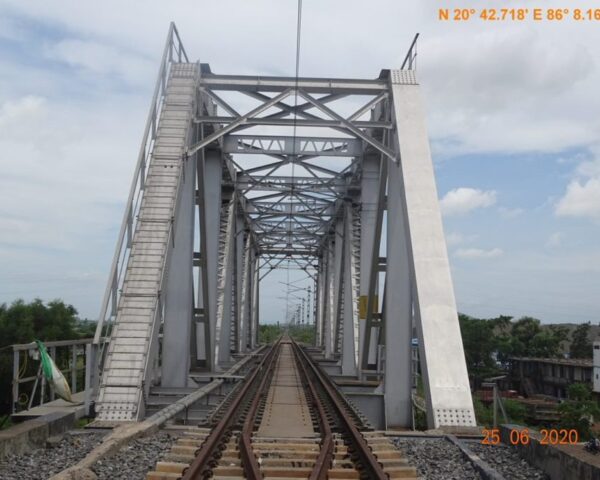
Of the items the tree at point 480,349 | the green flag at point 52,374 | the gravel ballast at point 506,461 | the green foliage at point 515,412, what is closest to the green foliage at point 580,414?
the green foliage at point 515,412

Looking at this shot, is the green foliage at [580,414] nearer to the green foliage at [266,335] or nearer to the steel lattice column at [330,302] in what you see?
the steel lattice column at [330,302]

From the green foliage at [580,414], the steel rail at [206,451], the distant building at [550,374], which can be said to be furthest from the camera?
the distant building at [550,374]

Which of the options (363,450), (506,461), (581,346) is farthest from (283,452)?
(581,346)

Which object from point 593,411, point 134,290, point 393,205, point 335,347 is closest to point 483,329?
point 593,411

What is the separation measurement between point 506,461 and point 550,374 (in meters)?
47.2

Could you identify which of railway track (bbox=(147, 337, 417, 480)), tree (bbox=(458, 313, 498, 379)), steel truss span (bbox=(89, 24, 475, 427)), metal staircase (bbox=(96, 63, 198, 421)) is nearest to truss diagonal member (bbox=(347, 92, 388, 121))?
steel truss span (bbox=(89, 24, 475, 427))

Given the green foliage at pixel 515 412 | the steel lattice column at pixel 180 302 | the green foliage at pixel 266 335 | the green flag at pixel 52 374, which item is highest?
the green foliage at pixel 266 335

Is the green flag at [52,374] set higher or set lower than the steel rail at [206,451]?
higher

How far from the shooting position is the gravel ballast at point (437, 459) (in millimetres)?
5875

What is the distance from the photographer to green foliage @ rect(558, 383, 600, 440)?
32.0 metres

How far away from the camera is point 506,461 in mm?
6340

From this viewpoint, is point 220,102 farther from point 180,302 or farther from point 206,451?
point 206,451

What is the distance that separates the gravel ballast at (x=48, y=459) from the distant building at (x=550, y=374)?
4053cm

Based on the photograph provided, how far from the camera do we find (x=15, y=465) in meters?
5.76
